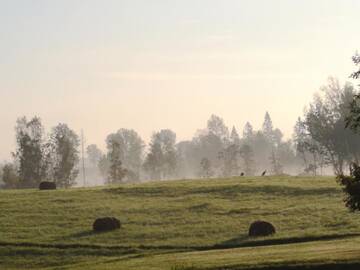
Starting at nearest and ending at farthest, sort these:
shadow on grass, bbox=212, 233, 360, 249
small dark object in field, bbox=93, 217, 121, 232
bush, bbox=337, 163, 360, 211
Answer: bush, bbox=337, 163, 360, 211, shadow on grass, bbox=212, 233, 360, 249, small dark object in field, bbox=93, 217, 121, 232

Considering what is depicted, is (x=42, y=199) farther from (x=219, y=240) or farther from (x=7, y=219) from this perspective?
(x=219, y=240)

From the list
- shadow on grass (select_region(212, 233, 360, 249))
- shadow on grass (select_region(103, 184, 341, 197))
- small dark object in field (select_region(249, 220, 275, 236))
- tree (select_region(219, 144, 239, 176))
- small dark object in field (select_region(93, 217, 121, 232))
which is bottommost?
shadow on grass (select_region(212, 233, 360, 249))

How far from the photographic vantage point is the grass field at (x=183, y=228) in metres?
32.6

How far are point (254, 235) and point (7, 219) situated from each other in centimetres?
2395

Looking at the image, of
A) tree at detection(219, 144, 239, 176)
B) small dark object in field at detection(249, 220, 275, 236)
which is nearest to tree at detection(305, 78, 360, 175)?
tree at detection(219, 144, 239, 176)

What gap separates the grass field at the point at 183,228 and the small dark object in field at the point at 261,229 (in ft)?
2.34

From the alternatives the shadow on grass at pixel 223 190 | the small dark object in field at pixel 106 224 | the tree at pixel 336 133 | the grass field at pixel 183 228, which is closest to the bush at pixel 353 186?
the grass field at pixel 183 228

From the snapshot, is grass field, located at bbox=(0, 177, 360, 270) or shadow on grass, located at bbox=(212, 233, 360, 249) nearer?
grass field, located at bbox=(0, 177, 360, 270)

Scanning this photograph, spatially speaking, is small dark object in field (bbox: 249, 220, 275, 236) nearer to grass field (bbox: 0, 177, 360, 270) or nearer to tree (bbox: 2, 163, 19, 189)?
grass field (bbox: 0, 177, 360, 270)

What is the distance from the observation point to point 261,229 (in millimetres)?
44500

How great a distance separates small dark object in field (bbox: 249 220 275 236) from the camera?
44394 mm

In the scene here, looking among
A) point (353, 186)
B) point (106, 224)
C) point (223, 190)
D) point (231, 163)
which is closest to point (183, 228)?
point (106, 224)

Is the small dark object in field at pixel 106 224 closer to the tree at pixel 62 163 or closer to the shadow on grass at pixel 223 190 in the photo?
the shadow on grass at pixel 223 190

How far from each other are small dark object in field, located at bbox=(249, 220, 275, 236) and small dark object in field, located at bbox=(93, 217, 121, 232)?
1149 cm
